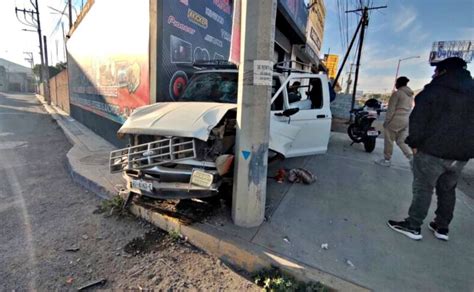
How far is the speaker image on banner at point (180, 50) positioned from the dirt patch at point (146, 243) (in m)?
4.06

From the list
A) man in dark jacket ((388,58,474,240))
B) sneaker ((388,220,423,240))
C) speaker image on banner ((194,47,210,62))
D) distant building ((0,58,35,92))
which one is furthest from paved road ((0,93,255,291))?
distant building ((0,58,35,92))

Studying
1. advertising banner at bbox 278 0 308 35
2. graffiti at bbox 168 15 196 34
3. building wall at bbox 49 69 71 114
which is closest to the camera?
graffiti at bbox 168 15 196 34

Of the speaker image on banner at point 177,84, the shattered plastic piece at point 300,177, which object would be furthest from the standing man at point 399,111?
the speaker image on banner at point 177,84

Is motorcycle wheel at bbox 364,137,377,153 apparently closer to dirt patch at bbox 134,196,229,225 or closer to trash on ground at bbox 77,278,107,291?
dirt patch at bbox 134,196,229,225

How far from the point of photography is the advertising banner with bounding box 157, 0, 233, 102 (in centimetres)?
563

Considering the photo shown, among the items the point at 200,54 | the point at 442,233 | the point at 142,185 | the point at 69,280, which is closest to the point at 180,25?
the point at 200,54

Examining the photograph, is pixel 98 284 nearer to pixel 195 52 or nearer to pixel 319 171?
pixel 319 171

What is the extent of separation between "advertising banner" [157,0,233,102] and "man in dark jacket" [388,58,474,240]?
4682 millimetres

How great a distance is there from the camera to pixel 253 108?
2.84m

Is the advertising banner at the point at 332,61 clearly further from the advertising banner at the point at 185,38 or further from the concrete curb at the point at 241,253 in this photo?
the concrete curb at the point at 241,253

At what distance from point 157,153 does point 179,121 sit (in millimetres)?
498

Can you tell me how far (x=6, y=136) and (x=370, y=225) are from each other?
11178mm

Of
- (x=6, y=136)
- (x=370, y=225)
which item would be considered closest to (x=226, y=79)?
(x=370, y=225)

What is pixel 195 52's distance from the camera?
21.4ft
